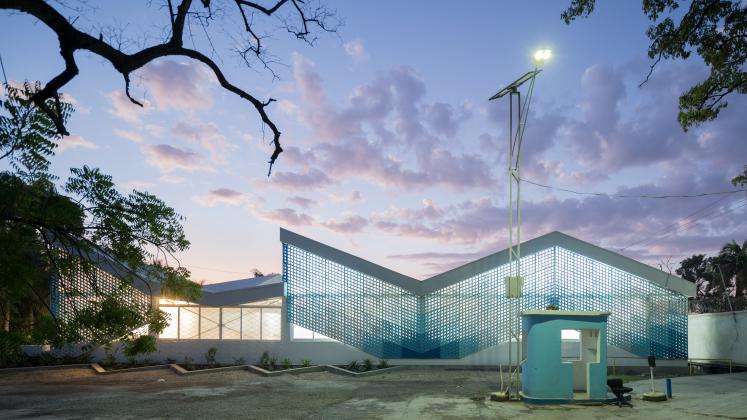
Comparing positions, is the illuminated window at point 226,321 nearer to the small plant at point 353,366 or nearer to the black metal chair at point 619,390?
the small plant at point 353,366

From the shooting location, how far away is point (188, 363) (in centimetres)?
2169

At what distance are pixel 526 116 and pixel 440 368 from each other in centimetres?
1102

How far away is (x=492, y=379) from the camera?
1856cm

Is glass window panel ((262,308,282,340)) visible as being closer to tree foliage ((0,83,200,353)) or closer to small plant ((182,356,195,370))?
small plant ((182,356,195,370))

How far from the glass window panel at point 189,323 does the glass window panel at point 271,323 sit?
2.61 m

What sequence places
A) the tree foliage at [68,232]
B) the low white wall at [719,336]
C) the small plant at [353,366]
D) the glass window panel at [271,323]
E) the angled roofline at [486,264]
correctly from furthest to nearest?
the glass window panel at [271,323], the angled roofline at [486,264], the low white wall at [719,336], the small plant at [353,366], the tree foliage at [68,232]

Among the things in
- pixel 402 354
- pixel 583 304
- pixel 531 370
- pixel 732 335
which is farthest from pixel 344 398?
pixel 732 335

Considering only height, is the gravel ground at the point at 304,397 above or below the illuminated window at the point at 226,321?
below

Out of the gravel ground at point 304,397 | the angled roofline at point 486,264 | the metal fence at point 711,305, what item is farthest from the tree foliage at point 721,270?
the gravel ground at point 304,397

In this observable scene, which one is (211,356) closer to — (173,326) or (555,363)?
(173,326)

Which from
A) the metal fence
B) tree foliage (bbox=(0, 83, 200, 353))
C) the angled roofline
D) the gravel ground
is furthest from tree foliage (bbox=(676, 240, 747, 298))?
tree foliage (bbox=(0, 83, 200, 353))

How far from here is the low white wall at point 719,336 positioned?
72.3ft

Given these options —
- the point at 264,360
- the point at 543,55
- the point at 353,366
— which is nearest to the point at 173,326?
the point at 264,360

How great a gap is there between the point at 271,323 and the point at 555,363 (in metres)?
12.6
